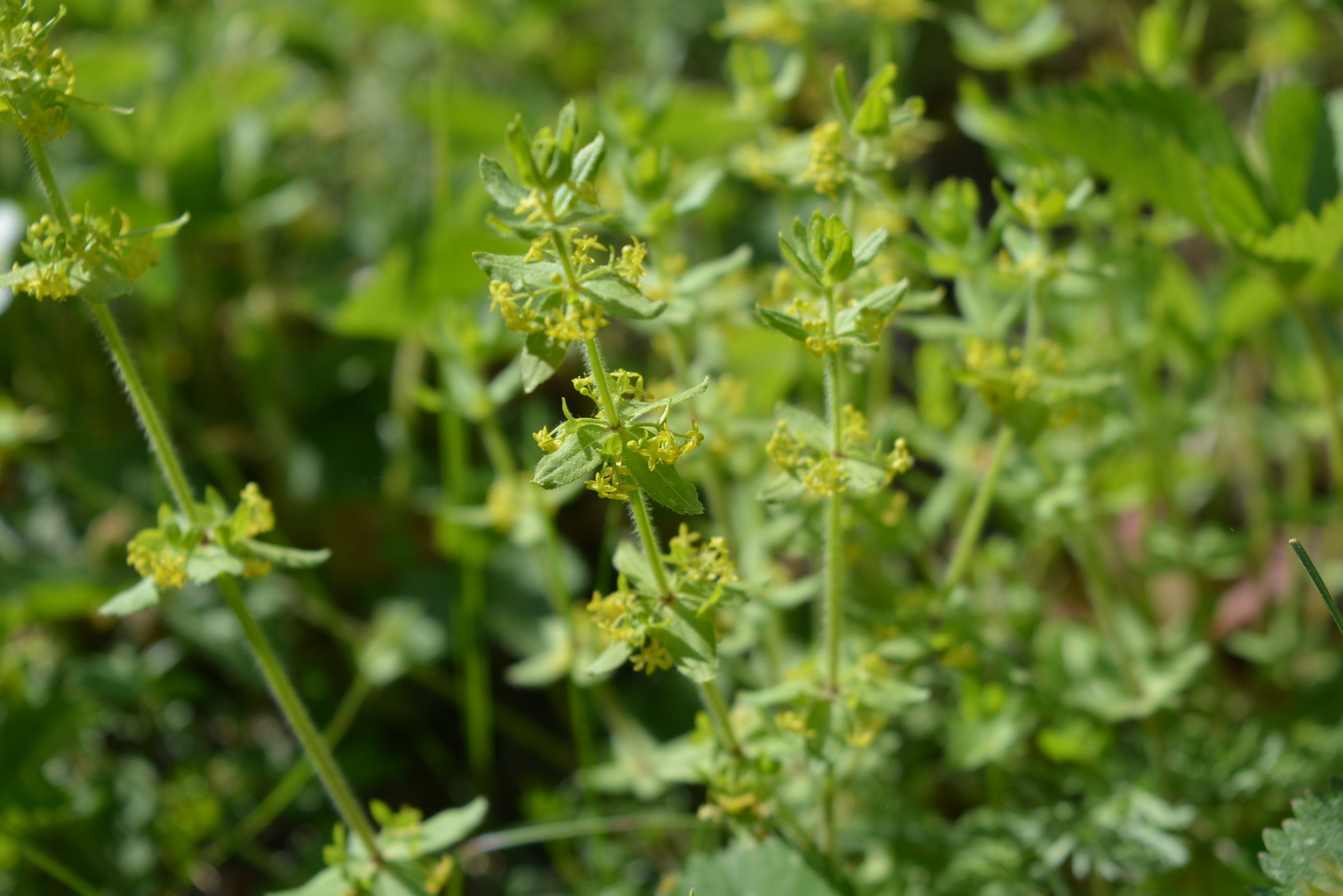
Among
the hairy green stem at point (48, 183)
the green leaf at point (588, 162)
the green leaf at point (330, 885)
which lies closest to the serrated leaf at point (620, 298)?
the green leaf at point (588, 162)

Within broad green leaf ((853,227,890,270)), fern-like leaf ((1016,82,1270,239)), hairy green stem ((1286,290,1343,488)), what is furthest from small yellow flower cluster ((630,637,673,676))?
hairy green stem ((1286,290,1343,488))

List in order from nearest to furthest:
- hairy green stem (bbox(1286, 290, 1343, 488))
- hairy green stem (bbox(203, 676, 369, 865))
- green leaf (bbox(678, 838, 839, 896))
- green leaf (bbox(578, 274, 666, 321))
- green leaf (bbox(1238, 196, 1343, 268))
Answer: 1. green leaf (bbox(578, 274, 666, 321))
2. green leaf (bbox(678, 838, 839, 896))
3. green leaf (bbox(1238, 196, 1343, 268))
4. hairy green stem (bbox(1286, 290, 1343, 488))
5. hairy green stem (bbox(203, 676, 369, 865))

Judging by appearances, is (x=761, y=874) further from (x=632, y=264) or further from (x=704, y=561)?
(x=632, y=264)

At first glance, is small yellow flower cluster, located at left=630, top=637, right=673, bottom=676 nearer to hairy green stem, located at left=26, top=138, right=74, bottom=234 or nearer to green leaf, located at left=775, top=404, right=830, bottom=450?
green leaf, located at left=775, top=404, right=830, bottom=450

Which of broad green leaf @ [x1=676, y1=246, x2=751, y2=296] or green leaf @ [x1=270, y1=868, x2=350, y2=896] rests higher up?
broad green leaf @ [x1=676, y1=246, x2=751, y2=296]

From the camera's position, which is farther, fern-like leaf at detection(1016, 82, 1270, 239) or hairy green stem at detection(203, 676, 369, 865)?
hairy green stem at detection(203, 676, 369, 865)
